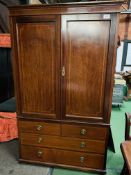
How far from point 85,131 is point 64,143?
0.31 meters

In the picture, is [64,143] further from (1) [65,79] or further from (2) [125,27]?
(2) [125,27]

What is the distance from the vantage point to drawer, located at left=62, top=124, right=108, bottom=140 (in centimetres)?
188

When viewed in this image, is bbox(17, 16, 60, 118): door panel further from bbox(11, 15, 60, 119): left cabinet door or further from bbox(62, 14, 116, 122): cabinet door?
bbox(62, 14, 116, 122): cabinet door

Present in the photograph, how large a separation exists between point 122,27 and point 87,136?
4923 mm

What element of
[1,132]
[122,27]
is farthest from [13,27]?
[122,27]

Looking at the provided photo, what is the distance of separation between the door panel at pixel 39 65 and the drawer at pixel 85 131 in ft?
0.70

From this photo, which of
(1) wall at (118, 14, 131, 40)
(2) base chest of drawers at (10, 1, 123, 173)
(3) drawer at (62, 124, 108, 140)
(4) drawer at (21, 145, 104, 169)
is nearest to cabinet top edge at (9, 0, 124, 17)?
(2) base chest of drawers at (10, 1, 123, 173)

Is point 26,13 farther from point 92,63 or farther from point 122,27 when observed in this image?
point 122,27

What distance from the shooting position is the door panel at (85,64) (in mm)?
1612

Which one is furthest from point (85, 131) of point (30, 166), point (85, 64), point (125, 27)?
point (125, 27)

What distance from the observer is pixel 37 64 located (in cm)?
182

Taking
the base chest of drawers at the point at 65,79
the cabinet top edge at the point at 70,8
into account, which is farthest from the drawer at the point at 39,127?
the cabinet top edge at the point at 70,8

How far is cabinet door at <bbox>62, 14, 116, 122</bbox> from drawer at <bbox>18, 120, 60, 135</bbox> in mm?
211

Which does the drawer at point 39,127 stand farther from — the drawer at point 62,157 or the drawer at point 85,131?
the drawer at point 62,157
